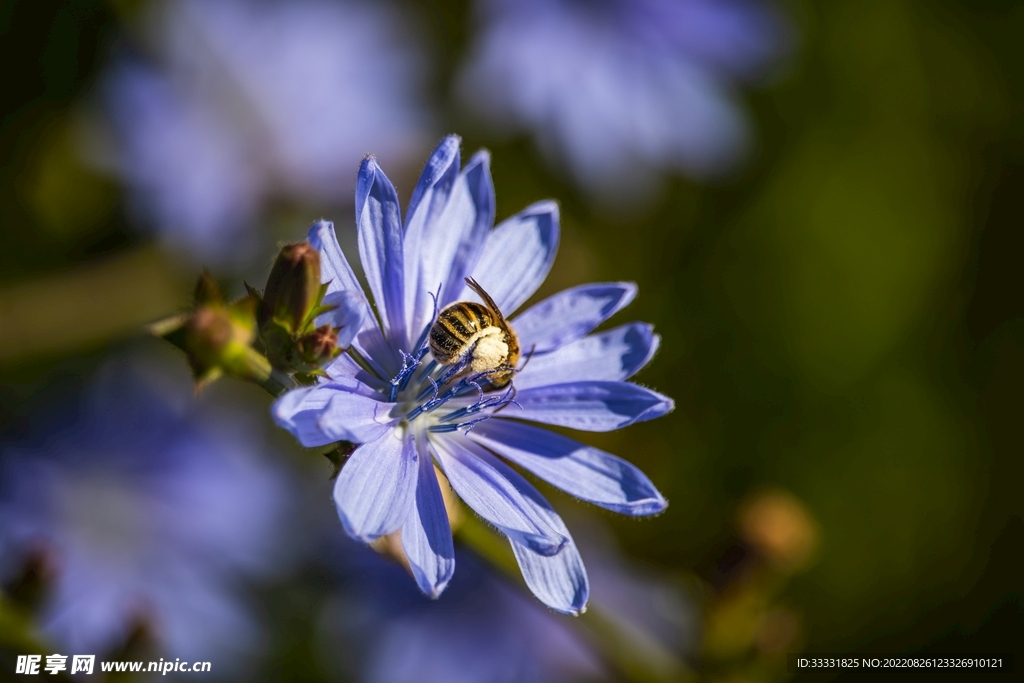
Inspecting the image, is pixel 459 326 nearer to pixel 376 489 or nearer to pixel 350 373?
pixel 350 373

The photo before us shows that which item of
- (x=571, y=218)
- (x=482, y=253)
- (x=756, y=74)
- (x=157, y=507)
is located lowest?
(x=157, y=507)

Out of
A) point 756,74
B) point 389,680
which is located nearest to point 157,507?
point 389,680

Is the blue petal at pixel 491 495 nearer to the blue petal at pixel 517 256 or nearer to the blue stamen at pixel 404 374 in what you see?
the blue stamen at pixel 404 374

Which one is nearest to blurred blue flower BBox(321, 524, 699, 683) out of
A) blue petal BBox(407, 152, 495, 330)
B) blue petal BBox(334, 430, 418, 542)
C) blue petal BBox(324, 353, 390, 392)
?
blue petal BBox(324, 353, 390, 392)

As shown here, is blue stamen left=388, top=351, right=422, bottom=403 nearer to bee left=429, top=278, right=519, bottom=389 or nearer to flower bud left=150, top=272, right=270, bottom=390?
bee left=429, top=278, right=519, bottom=389

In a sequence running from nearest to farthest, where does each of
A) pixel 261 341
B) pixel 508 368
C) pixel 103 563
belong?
pixel 261 341 < pixel 508 368 < pixel 103 563

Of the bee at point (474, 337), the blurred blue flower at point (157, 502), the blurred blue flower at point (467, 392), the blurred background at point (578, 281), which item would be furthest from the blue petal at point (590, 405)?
the blurred blue flower at point (157, 502)

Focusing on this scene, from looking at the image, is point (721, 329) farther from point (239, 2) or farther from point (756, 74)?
point (239, 2)

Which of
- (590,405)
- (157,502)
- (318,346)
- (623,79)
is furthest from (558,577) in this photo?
(623,79)
